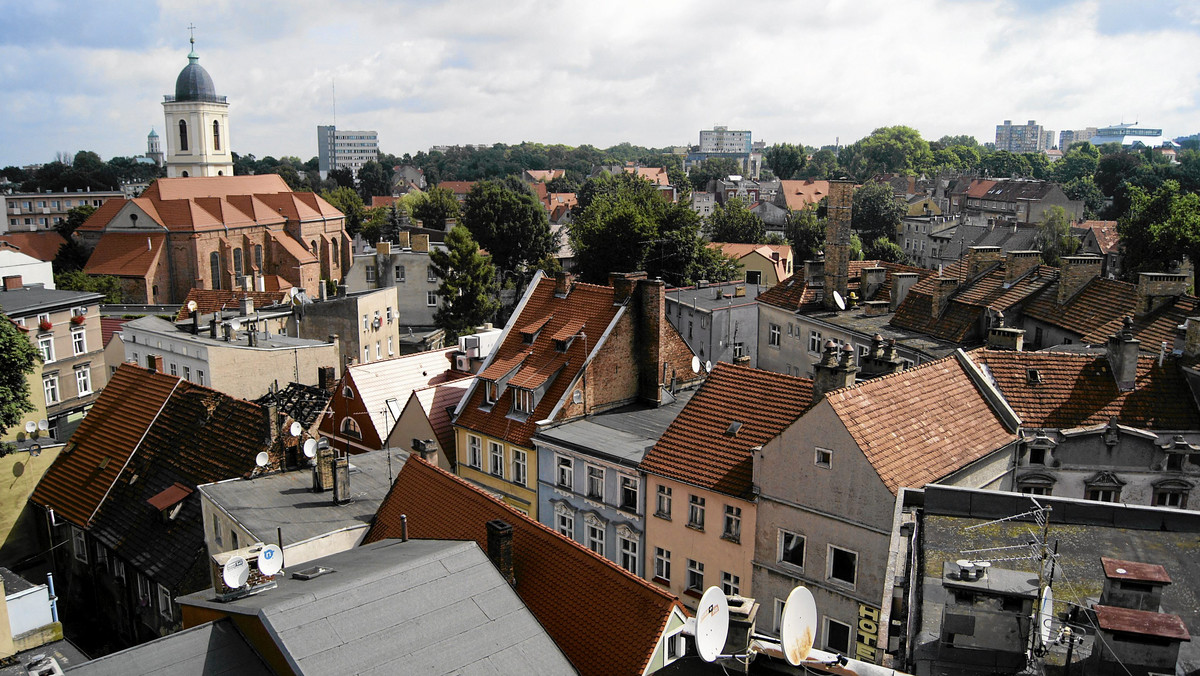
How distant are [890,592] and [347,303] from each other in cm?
4280

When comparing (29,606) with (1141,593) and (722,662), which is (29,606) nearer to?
(722,662)

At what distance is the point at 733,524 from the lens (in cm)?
2377

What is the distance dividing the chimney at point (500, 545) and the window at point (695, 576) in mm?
8336

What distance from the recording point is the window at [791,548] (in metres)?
22.4

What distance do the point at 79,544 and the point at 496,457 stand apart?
13.8 metres

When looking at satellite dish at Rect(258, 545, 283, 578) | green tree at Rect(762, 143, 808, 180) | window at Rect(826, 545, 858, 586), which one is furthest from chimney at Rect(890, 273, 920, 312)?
green tree at Rect(762, 143, 808, 180)

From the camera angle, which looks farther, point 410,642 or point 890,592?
point 890,592

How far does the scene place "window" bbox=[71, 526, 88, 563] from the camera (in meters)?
28.5

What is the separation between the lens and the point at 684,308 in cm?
4662

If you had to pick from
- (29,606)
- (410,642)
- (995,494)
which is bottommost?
(29,606)

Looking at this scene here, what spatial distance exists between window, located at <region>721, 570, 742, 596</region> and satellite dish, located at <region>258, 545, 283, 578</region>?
1218 cm

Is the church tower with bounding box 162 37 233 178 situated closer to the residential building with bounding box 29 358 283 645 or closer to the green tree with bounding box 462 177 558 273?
the green tree with bounding box 462 177 558 273

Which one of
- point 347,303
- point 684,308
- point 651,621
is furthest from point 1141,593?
point 347,303

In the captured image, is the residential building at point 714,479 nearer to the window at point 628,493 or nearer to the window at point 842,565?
the window at point 628,493
